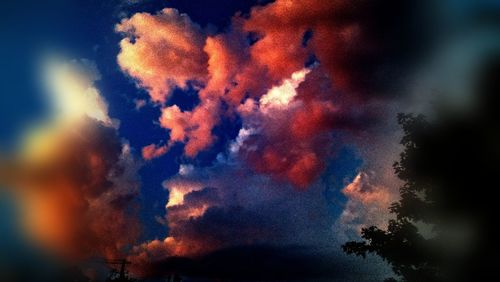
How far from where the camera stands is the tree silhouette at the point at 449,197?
37.6 feet

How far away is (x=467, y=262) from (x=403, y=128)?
5675 mm

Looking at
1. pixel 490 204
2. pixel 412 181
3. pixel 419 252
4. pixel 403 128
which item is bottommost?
pixel 419 252

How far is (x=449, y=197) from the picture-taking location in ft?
41.6

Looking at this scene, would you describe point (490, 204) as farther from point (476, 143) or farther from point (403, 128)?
point (403, 128)

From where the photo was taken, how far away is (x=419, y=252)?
43.8ft

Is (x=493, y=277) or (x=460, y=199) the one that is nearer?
(x=493, y=277)

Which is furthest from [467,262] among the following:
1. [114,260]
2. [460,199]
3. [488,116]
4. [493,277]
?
[114,260]

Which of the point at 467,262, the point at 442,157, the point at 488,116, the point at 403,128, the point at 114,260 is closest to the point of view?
the point at 488,116

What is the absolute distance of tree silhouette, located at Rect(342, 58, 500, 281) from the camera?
1147cm

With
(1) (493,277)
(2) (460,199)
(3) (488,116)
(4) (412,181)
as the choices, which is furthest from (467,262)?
(3) (488,116)

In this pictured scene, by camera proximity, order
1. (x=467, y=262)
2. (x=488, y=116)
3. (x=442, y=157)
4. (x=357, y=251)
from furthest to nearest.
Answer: (x=357, y=251)
(x=442, y=157)
(x=467, y=262)
(x=488, y=116)

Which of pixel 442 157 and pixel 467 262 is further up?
pixel 442 157

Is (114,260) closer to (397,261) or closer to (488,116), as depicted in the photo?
(397,261)

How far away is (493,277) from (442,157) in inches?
164
